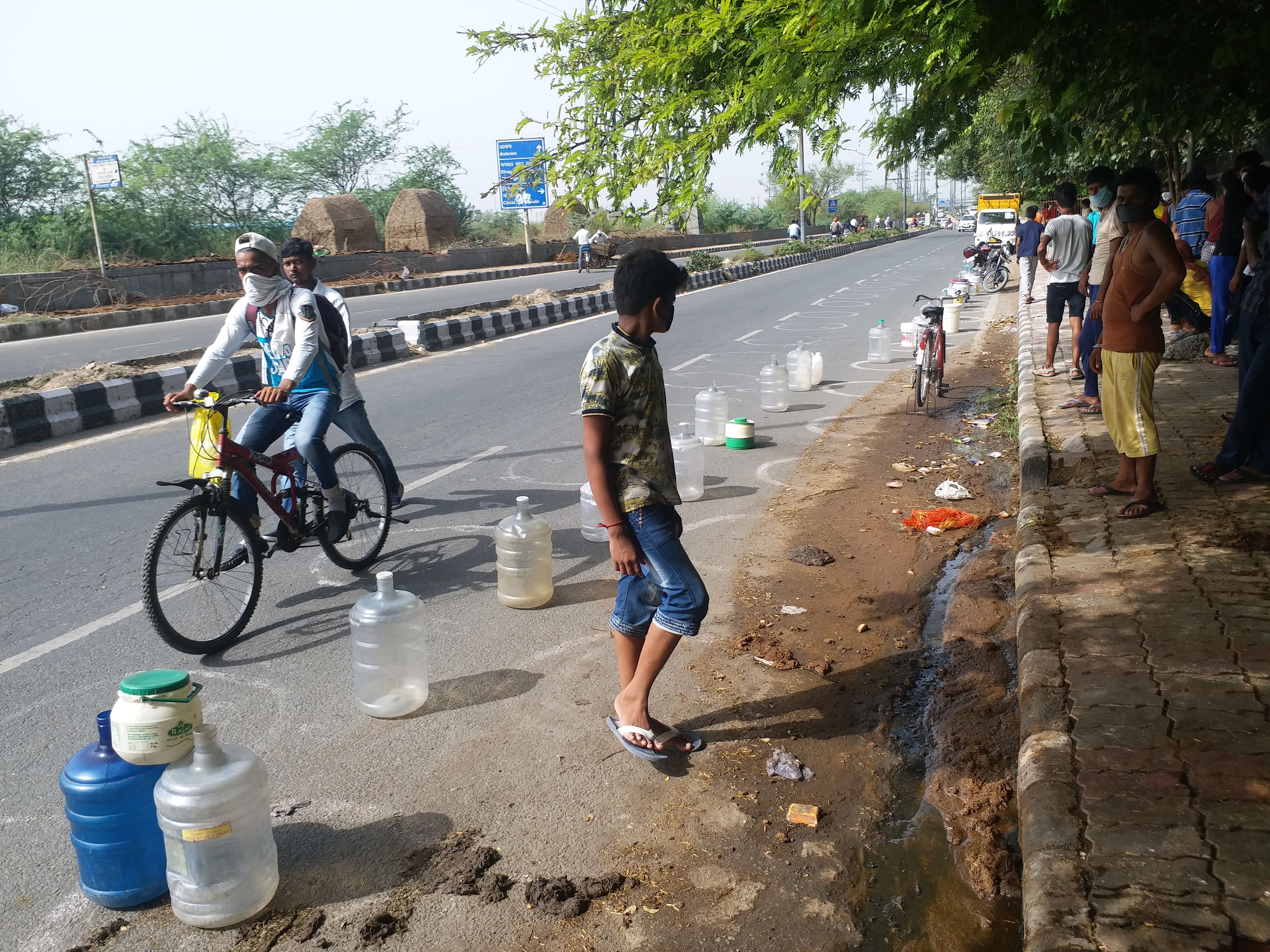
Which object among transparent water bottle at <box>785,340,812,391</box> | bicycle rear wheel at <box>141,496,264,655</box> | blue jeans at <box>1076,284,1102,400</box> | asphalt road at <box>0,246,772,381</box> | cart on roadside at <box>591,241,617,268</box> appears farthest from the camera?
cart on roadside at <box>591,241,617,268</box>

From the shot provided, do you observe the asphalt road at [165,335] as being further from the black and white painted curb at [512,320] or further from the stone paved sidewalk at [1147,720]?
the stone paved sidewalk at [1147,720]

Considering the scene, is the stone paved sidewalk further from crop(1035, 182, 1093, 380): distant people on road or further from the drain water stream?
crop(1035, 182, 1093, 380): distant people on road

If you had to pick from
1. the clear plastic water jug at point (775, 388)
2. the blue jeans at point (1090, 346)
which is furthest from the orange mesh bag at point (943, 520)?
the clear plastic water jug at point (775, 388)

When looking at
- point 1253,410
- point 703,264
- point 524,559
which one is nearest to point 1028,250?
point 1253,410

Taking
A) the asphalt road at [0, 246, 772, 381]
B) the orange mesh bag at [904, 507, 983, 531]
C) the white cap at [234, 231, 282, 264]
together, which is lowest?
the orange mesh bag at [904, 507, 983, 531]

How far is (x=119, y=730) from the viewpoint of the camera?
8.62 ft

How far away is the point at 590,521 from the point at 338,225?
102ft

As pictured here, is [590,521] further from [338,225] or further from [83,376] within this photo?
[338,225]

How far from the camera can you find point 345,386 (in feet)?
19.1

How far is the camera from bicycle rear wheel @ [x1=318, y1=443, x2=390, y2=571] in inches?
209

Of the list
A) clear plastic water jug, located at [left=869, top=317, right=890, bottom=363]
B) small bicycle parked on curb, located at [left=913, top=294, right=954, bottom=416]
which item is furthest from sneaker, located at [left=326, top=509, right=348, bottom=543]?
clear plastic water jug, located at [left=869, top=317, right=890, bottom=363]

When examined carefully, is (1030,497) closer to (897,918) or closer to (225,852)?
(897,918)

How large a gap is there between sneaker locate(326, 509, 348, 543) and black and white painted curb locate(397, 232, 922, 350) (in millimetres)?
9127

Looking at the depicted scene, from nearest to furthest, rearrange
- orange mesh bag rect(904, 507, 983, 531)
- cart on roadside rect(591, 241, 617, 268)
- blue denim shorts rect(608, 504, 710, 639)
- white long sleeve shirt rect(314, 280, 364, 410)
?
1. blue denim shorts rect(608, 504, 710, 639)
2. white long sleeve shirt rect(314, 280, 364, 410)
3. orange mesh bag rect(904, 507, 983, 531)
4. cart on roadside rect(591, 241, 617, 268)
